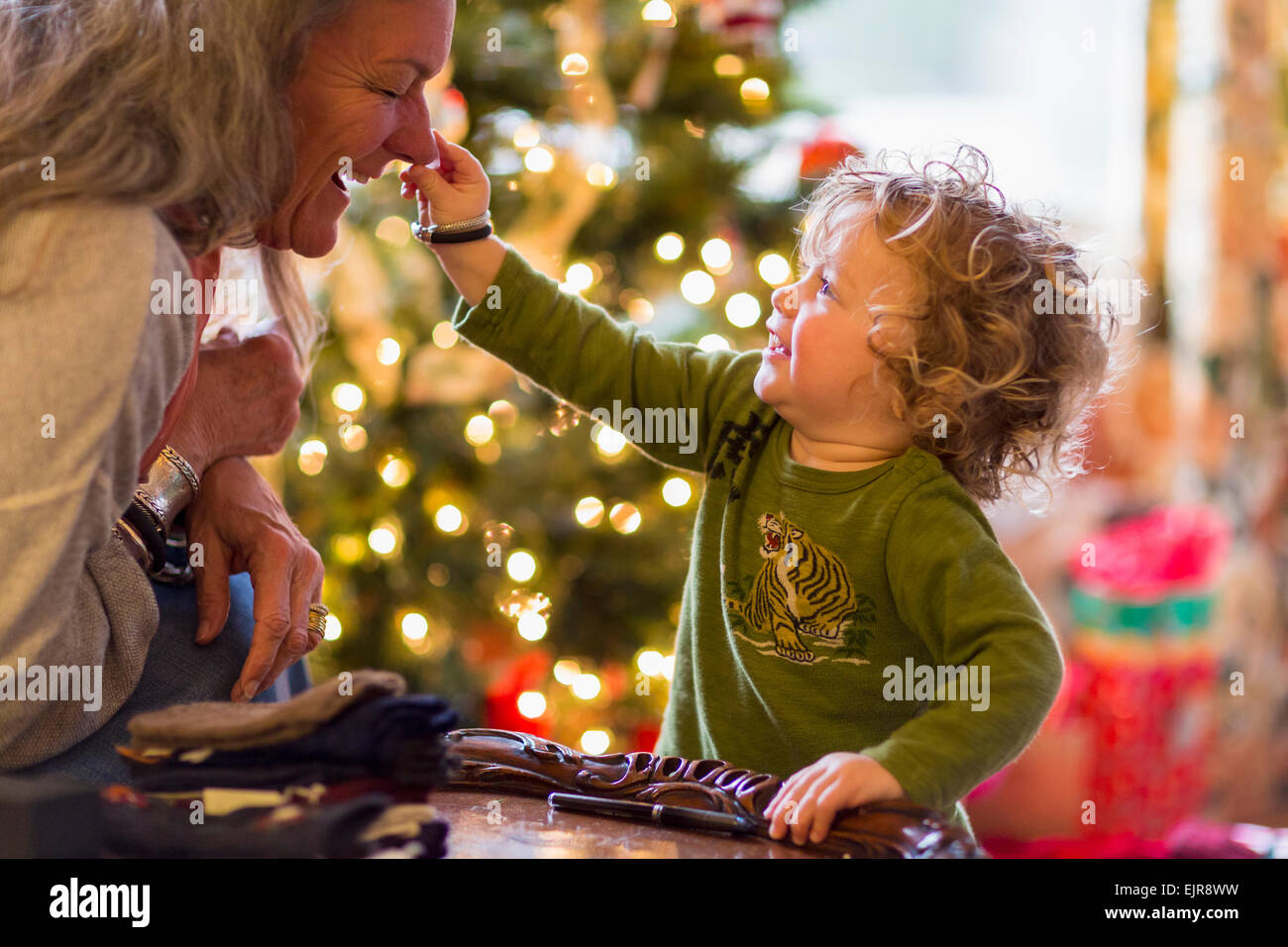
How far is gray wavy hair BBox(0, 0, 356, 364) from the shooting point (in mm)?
835

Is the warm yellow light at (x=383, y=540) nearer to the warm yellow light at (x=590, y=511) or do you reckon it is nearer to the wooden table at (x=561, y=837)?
the warm yellow light at (x=590, y=511)

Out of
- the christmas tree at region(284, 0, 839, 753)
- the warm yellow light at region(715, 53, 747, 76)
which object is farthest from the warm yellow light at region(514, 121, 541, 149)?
the warm yellow light at region(715, 53, 747, 76)

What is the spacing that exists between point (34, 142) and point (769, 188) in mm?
1463

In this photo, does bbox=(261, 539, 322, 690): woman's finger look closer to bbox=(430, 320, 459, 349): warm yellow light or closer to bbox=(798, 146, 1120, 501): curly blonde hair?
bbox=(798, 146, 1120, 501): curly blonde hair

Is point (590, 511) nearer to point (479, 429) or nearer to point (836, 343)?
point (479, 429)

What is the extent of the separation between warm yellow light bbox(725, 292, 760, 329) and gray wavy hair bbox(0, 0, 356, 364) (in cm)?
114

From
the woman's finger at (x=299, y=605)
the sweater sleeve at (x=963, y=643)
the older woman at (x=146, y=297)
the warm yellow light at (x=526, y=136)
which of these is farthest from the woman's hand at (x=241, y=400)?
the warm yellow light at (x=526, y=136)

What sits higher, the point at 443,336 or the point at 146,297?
the point at 443,336

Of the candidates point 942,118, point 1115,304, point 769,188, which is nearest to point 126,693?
point 1115,304

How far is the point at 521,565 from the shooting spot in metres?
2.09

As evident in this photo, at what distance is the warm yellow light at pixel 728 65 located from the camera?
2.04 meters

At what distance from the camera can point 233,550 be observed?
1.12 meters

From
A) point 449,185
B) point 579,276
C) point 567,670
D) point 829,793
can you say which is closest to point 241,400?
point 449,185

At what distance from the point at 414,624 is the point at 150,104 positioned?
1413 mm
